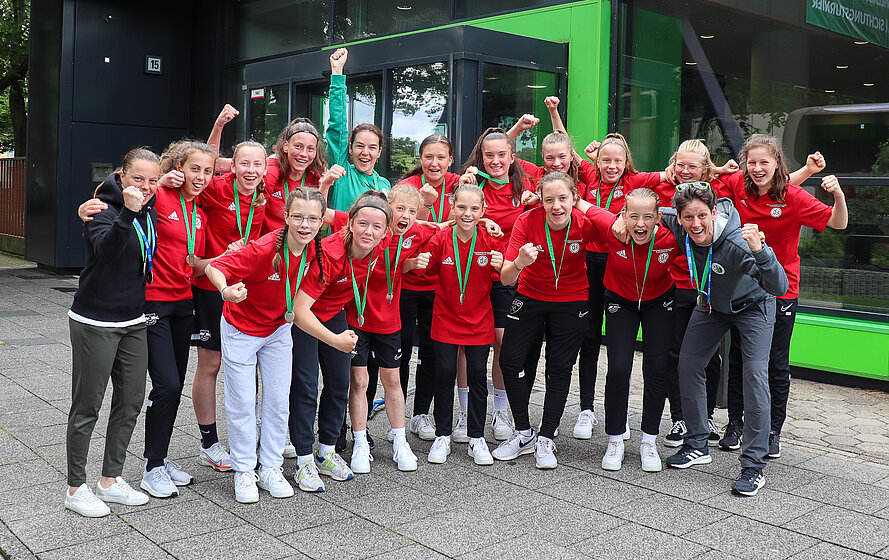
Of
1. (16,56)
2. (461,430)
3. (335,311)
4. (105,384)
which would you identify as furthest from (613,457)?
(16,56)

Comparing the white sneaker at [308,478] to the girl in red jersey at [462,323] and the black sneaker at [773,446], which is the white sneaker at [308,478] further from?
the black sneaker at [773,446]

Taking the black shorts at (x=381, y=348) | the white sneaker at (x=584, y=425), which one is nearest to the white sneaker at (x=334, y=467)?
the black shorts at (x=381, y=348)

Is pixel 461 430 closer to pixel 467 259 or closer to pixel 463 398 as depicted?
pixel 463 398

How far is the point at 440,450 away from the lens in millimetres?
5094

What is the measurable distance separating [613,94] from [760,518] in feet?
18.4

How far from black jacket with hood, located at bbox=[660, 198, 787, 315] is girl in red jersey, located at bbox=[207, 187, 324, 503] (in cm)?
216

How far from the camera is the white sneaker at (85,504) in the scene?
4.05m

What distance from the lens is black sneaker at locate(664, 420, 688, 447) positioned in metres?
5.50

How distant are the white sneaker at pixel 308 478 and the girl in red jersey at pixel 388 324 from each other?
0.38 m

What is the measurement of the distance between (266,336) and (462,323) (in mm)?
1272

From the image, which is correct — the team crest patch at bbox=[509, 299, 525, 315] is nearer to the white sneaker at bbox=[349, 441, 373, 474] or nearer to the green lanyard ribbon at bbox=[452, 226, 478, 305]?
the green lanyard ribbon at bbox=[452, 226, 478, 305]

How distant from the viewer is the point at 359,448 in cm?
495

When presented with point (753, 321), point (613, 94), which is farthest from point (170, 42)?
point (753, 321)

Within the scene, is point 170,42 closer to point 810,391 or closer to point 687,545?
point 810,391
